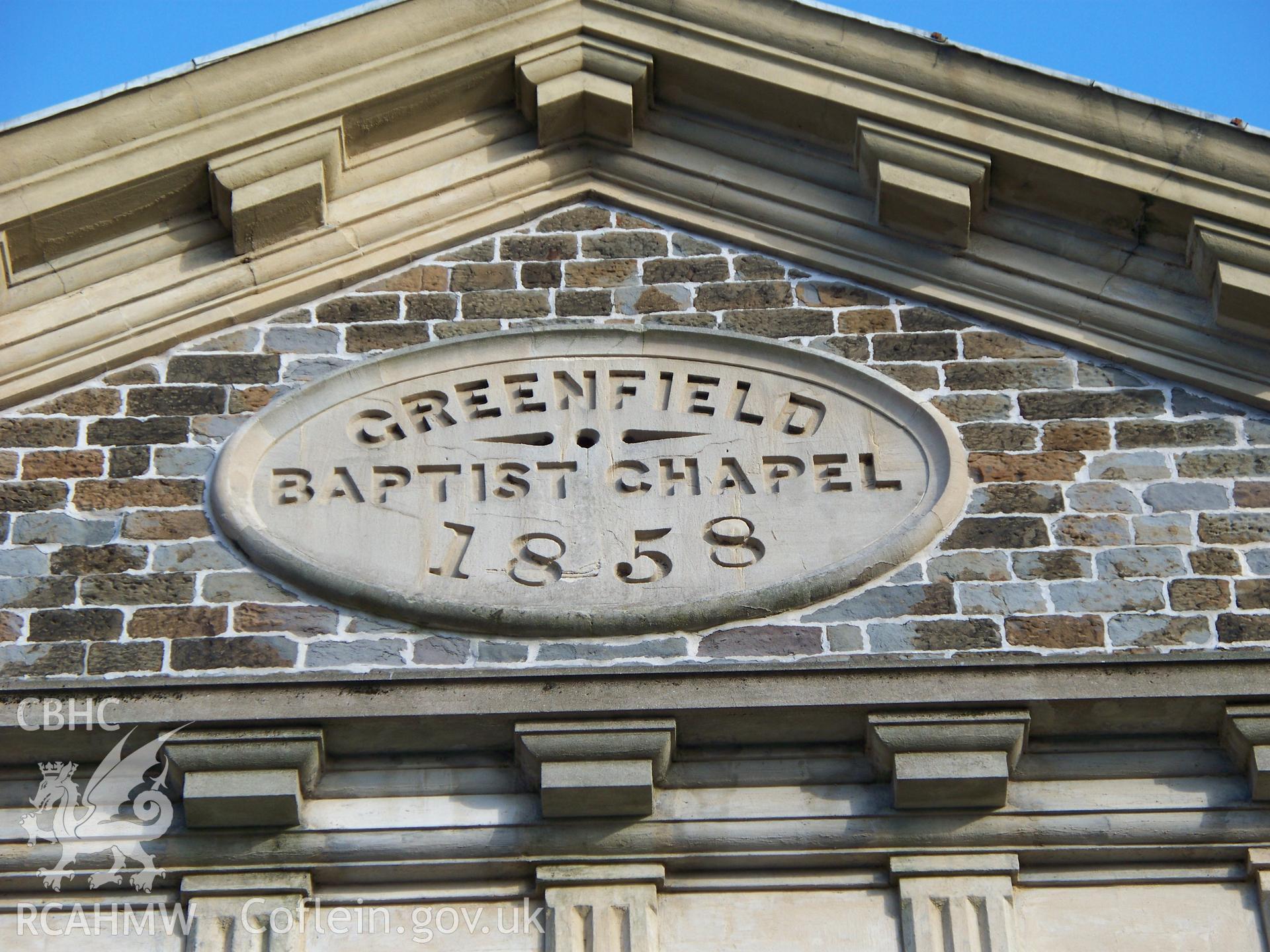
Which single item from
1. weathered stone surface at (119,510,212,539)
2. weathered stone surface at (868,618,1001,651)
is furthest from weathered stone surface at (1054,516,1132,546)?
weathered stone surface at (119,510,212,539)

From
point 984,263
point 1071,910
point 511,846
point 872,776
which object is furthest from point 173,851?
point 984,263

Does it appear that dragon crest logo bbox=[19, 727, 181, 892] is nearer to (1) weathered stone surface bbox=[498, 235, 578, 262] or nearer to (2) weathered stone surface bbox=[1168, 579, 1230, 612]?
(1) weathered stone surface bbox=[498, 235, 578, 262]

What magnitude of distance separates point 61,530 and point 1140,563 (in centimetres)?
307

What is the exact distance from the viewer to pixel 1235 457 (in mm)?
6543

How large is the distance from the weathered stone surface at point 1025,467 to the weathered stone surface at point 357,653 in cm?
177

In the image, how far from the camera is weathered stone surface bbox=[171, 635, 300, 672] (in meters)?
5.96

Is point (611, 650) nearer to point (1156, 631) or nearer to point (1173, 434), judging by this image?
point (1156, 631)

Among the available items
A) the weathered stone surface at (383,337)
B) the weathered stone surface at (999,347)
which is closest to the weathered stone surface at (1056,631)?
the weathered stone surface at (999,347)

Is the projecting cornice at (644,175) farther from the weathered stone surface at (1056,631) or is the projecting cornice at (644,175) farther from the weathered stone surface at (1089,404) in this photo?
the weathered stone surface at (1056,631)

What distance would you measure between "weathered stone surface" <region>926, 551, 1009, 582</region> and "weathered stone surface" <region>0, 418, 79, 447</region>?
2.59m

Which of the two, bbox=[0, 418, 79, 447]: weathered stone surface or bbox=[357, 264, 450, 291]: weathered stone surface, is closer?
bbox=[0, 418, 79, 447]: weathered stone surface

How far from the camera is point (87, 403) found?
675 centimetres

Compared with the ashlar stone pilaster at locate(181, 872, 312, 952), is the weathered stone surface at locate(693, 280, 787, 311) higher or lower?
higher

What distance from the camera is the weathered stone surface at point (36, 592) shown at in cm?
614
